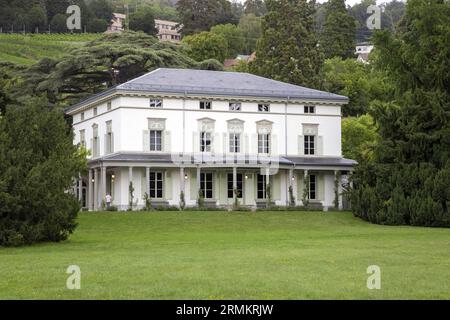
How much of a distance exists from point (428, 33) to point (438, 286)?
34559 millimetres

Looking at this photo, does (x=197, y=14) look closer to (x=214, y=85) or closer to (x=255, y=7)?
(x=255, y=7)

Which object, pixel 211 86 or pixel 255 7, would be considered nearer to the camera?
pixel 211 86

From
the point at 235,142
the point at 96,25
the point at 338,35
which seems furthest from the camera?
the point at 96,25

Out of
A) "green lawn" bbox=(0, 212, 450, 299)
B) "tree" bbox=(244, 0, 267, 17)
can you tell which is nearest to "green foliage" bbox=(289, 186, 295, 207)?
"green lawn" bbox=(0, 212, 450, 299)

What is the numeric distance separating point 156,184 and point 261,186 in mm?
6382

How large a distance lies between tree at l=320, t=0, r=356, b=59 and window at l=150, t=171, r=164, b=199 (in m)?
54.9

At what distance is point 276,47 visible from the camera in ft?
277

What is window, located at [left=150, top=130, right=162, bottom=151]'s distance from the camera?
5809 cm

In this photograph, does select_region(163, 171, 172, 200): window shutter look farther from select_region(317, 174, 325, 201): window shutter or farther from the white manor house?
select_region(317, 174, 325, 201): window shutter

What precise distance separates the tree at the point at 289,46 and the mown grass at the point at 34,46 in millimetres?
38882

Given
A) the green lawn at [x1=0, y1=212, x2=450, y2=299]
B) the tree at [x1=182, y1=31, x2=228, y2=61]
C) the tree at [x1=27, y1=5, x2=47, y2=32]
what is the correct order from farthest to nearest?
the tree at [x1=27, y1=5, x2=47, y2=32], the tree at [x1=182, y1=31, x2=228, y2=61], the green lawn at [x1=0, y1=212, x2=450, y2=299]

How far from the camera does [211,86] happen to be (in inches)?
2371

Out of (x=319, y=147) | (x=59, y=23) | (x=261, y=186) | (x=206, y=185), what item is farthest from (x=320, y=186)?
(x=59, y=23)
